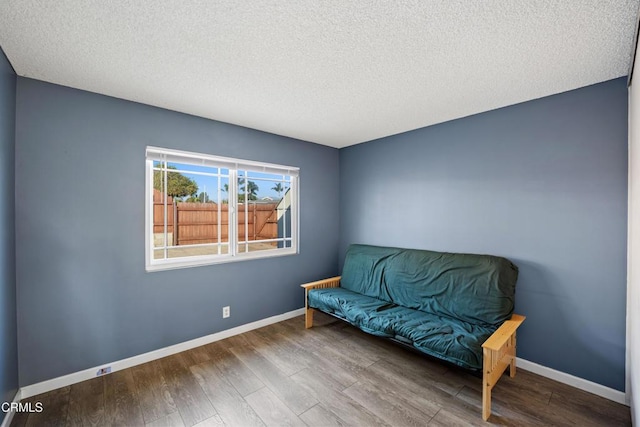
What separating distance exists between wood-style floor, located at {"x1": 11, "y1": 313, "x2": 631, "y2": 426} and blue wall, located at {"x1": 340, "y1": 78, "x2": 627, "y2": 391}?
16.3 inches

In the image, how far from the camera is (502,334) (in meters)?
1.96

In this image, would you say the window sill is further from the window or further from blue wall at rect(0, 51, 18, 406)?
blue wall at rect(0, 51, 18, 406)

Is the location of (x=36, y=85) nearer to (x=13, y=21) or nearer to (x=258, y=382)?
(x=13, y=21)

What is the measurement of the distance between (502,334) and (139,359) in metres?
3.01

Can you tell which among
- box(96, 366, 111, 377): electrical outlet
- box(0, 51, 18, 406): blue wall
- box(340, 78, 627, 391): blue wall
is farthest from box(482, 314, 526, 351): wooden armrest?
box(0, 51, 18, 406): blue wall

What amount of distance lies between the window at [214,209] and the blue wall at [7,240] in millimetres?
832

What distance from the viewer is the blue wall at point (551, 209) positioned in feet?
6.53

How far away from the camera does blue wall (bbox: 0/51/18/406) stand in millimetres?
1662

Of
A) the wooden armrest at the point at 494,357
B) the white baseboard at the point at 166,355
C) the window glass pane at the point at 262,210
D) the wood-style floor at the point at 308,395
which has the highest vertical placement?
the window glass pane at the point at 262,210

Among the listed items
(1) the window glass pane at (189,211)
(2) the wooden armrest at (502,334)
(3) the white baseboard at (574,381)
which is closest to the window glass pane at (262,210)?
(1) the window glass pane at (189,211)

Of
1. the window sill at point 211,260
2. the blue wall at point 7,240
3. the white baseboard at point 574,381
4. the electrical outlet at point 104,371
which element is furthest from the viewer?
the window sill at point 211,260

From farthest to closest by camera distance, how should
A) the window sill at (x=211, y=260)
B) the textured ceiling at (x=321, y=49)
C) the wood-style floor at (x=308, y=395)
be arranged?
1. the window sill at (x=211, y=260)
2. the wood-style floor at (x=308, y=395)
3. the textured ceiling at (x=321, y=49)

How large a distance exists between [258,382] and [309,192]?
2309 mm

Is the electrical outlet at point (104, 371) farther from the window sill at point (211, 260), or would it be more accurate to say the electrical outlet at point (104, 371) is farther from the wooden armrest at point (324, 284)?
the wooden armrest at point (324, 284)
